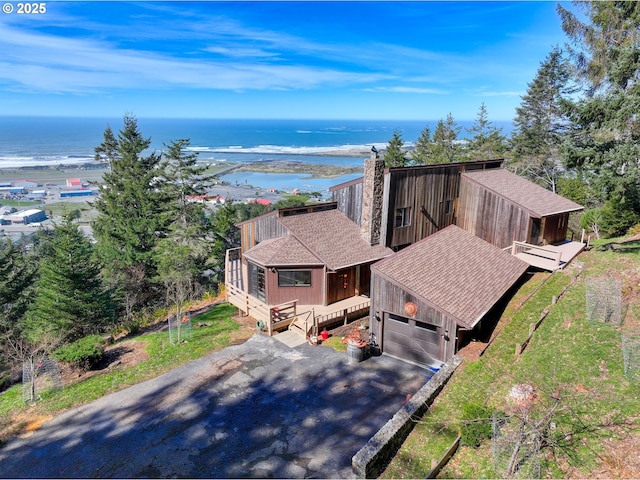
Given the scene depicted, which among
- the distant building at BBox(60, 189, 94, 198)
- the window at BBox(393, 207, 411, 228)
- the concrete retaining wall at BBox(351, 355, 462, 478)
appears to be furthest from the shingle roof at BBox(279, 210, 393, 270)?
the distant building at BBox(60, 189, 94, 198)

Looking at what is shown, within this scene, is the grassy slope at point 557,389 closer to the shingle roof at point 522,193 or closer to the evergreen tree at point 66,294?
the shingle roof at point 522,193

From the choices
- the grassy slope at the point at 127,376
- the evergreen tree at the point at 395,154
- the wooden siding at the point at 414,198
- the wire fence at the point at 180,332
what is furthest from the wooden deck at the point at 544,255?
the evergreen tree at the point at 395,154

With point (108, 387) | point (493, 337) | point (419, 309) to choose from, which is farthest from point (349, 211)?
point (108, 387)

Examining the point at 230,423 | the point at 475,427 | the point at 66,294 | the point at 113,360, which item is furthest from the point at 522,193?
the point at 66,294

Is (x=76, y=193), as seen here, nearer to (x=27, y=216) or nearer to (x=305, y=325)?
(x=27, y=216)

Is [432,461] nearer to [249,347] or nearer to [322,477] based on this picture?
[322,477]
